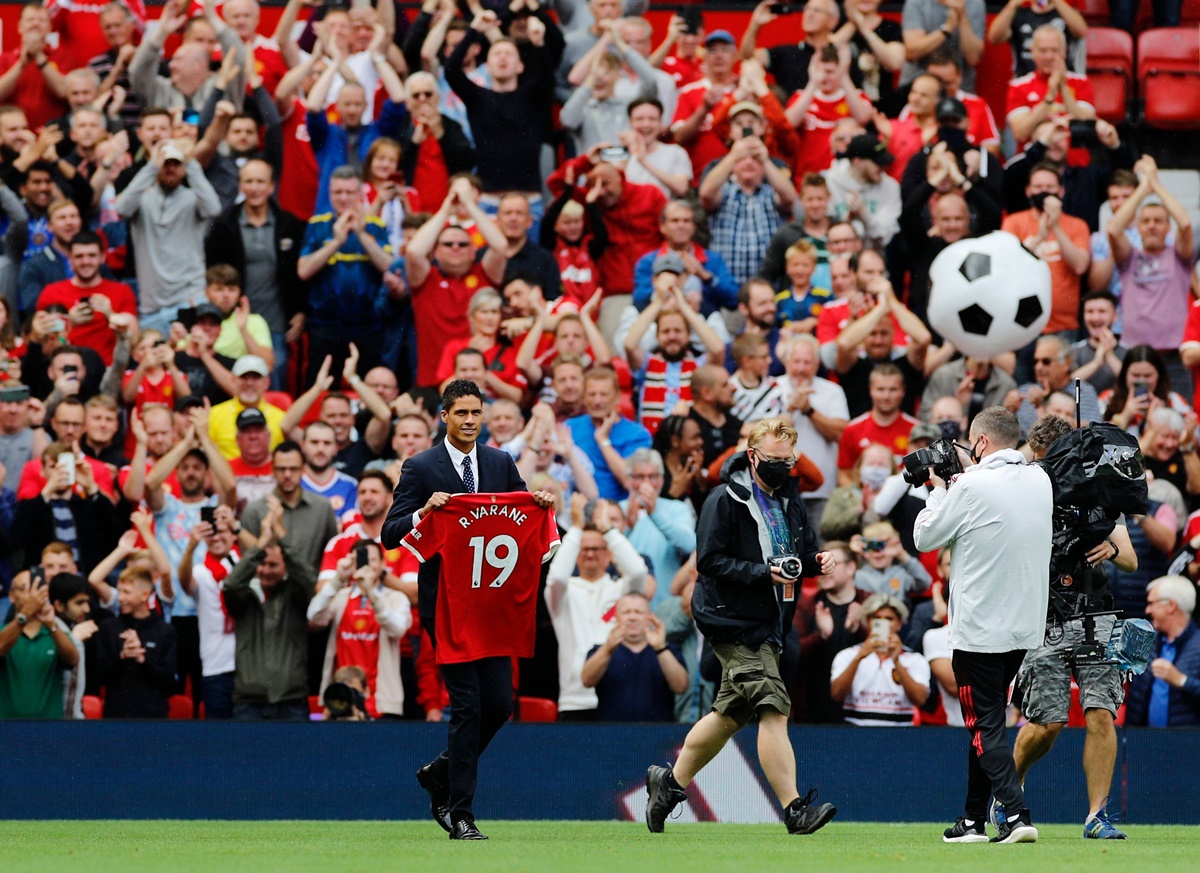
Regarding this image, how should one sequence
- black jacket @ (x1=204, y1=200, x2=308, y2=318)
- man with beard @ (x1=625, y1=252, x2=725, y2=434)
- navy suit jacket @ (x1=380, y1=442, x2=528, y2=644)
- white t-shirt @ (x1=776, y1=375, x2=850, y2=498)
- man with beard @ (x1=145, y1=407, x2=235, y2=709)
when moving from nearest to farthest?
navy suit jacket @ (x1=380, y1=442, x2=528, y2=644) < man with beard @ (x1=145, y1=407, x2=235, y2=709) < white t-shirt @ (x1=776, y1=375, x2=850, y2=498) < man with beard @ (x1=625, y1=252, x2=725, y2=434) < black jacket @ (x1=204, y1=200, x2=308, y2=318)

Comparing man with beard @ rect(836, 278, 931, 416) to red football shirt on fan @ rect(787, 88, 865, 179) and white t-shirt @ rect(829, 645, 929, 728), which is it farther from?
white t-shirt @ rect(829, 645, 929, 728)

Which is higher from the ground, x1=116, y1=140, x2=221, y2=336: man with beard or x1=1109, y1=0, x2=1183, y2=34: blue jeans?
x1=1109, y1=0, x2=1183, y2=34: blue jeans

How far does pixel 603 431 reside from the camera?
633 inches

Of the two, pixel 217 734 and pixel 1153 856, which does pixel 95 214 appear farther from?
pixel 1153 856

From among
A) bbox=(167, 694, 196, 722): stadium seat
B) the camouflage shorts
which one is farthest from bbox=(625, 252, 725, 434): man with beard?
the camouflage shorts

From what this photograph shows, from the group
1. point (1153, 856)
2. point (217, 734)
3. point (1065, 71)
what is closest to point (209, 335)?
point (217, 734)

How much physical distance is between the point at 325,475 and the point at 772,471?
5.95 metres

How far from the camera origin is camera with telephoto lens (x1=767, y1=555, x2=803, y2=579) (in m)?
10.3

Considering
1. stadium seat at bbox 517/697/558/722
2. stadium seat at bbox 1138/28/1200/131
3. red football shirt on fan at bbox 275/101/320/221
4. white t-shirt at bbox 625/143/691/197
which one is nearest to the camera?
stadium seat at bbox 517/697/558/722

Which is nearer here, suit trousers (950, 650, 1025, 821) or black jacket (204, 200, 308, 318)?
suit trousers (950, 650, 1025, 821)

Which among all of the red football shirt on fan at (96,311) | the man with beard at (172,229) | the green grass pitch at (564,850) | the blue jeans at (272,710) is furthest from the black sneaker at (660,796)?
the man with beard at (172,229)

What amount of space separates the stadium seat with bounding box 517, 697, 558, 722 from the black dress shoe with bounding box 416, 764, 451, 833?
11.2ft

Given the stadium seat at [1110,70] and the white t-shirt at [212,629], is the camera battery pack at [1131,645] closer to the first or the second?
the white t-shirt at [212,629]

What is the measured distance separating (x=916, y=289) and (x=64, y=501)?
7.59 metres
